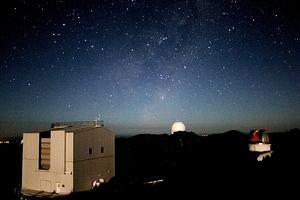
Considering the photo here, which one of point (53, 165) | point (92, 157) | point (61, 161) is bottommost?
point (53, 165)

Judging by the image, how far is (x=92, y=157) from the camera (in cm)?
2861

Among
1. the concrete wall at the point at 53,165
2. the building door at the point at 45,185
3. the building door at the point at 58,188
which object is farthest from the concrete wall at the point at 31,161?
the building door at the point at 58,188

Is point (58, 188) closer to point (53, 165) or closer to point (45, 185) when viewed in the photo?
point (45, 185)

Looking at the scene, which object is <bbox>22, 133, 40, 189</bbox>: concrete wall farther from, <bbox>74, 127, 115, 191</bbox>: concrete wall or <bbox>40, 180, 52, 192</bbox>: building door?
<bbox>74, 127, 115, 191</bbox>: concrete wall

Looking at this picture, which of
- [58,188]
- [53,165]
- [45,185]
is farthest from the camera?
[45,185]

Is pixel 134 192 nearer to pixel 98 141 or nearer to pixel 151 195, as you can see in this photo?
pixel 151 195

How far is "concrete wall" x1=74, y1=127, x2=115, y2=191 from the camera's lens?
88.3 feet

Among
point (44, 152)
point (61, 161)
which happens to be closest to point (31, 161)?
point (44, 152)

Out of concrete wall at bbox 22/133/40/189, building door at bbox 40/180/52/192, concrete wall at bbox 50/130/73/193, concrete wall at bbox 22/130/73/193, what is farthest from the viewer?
concrete wall at bbox 22/133/40/189

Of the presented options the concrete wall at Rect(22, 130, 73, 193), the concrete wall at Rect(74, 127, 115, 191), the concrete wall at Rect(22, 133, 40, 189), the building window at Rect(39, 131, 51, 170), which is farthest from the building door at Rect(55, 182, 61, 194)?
the concrete wall at Rect(22, 133, 40, 189)

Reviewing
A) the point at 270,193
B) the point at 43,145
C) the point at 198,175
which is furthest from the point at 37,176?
the point at 270,193

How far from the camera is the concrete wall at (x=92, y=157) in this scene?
26906 mm

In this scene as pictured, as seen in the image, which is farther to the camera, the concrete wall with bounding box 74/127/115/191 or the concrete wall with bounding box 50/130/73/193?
the concrete wall with bounding box 74/127/115/191

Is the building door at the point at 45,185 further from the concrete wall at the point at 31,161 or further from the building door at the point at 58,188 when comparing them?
the building door at the point at 58,188
